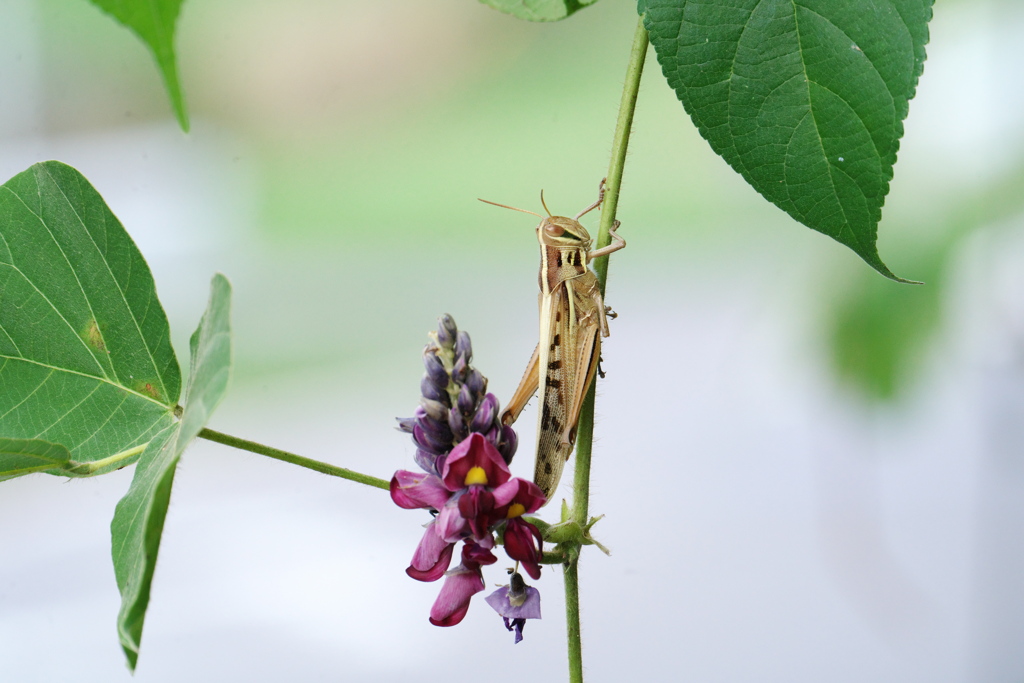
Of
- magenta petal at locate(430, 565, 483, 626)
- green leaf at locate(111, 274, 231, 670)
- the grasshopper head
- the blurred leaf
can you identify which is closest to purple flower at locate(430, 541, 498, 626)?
magenta petal at locate(430, 565, 483, 626)

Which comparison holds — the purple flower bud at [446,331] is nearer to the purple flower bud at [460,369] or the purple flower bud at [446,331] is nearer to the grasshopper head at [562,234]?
the purple flower bud at [460,369]

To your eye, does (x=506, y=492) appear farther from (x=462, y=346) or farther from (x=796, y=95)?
(x=796, y=95)

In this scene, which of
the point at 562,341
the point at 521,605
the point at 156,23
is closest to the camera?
the point at 156,23

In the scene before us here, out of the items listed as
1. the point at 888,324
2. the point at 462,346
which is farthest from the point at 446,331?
the point at 888,324

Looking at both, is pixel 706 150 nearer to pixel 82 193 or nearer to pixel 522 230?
pixel 522 230

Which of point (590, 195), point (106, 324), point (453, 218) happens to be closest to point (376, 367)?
point (453, 218)

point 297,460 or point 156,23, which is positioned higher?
point 156,23

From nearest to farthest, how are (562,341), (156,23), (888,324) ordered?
(156,23), (562,341), (888,324)

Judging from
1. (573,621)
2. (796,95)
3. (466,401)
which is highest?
(796,95)
